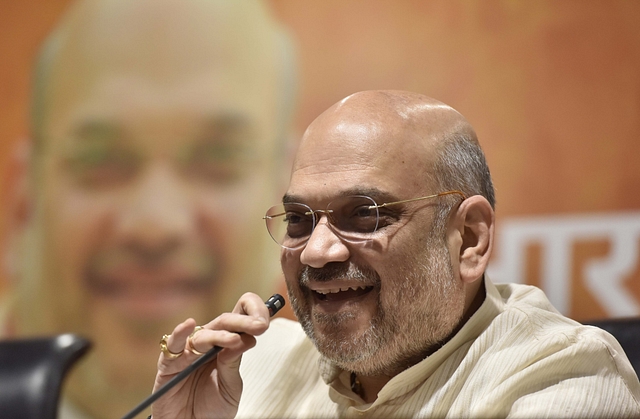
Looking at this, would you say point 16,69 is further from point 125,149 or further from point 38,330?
point 38,330

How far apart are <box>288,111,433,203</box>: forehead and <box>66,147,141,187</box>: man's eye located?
1.52 m

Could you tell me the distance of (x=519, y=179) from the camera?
2613mm

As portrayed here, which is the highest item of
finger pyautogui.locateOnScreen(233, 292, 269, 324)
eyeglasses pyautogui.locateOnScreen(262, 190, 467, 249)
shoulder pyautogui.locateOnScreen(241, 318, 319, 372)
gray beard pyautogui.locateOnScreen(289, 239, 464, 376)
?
eyeglasses pyautogui.locateOnScreen(262, 190, 467, 249)

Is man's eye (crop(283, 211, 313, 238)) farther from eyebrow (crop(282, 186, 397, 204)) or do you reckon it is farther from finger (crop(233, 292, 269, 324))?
finger (crop(233, 292, 269, 324))

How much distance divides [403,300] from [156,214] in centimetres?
164

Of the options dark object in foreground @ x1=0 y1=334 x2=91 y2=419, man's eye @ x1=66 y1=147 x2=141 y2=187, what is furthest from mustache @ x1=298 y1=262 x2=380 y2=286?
man's eye @ x1=66 y1=147 x2=141 y2=187

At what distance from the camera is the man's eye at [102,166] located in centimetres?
288

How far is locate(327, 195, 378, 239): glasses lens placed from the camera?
147 centimetres

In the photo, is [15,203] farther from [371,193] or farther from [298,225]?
[371,193]

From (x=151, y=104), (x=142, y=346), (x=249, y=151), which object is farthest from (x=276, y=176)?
(x=142, y=346)

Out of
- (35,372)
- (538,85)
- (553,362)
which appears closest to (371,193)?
(553,362)

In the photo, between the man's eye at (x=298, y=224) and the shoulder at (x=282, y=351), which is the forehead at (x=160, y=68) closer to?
the shoulder at (x=282, y=351)

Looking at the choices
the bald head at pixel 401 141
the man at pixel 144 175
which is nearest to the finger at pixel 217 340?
the bald head at pixel 401 141

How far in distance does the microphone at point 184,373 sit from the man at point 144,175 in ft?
4.77
